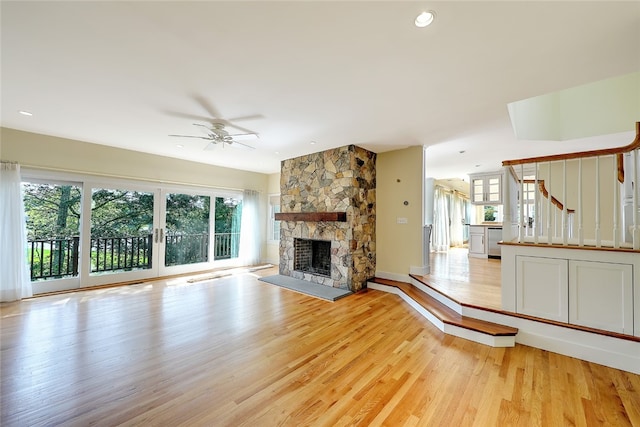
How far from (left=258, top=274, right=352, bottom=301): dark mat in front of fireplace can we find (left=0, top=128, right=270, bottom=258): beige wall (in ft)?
9.61

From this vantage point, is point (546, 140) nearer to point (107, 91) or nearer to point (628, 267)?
point (628, 267)

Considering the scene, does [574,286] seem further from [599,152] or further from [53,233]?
[53,233]

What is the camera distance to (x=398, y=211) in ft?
16.0

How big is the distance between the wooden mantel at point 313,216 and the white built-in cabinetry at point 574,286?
2.46 metres

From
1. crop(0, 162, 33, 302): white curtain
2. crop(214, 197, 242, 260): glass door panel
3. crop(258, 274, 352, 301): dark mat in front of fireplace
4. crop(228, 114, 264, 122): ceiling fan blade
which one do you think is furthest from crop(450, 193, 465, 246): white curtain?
crop(0, 162, 33, 302): white curtain

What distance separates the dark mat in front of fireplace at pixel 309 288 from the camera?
4219 millimetres

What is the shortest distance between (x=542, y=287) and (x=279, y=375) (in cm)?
290

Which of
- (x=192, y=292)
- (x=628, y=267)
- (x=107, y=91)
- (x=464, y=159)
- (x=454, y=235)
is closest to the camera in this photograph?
(x=628, y=267)

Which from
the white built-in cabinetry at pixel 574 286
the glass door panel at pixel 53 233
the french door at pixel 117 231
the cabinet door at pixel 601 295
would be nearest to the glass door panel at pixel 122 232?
the french door at pixel 117 231

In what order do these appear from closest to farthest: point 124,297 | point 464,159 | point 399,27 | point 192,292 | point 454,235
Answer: point 399,27 < point 124,297 < point 192,292 < point 464,159 < point 454,235

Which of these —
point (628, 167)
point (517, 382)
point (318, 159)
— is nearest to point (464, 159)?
point (628, 167)

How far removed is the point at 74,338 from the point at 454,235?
1054cm

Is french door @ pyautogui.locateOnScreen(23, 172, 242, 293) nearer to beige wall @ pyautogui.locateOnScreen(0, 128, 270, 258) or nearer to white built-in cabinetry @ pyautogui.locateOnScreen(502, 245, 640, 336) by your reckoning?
beige wall @ pyautogui.locateOnScreen(0, 128, 270, 258)

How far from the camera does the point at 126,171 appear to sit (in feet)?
16.2
